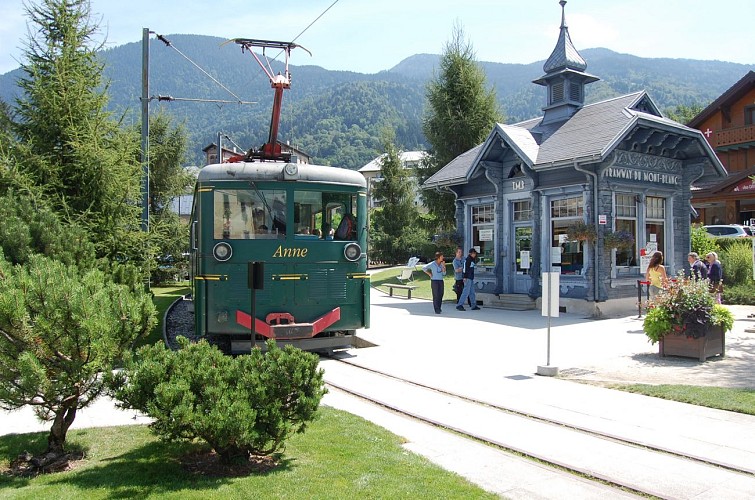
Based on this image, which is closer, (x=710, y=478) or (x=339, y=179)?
(x=710, y=478)

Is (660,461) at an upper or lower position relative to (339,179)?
lower

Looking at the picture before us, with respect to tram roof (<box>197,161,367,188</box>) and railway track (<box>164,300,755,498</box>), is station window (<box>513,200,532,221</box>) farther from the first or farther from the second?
railway track (<box>164,300,755,498</box>)

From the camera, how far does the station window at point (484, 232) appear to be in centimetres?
2044

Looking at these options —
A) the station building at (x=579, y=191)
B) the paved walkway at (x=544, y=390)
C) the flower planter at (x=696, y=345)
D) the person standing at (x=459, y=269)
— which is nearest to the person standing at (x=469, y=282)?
the person standing at (x=459, y=269)

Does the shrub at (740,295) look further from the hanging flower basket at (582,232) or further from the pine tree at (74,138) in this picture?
the pine tree at (74,138)

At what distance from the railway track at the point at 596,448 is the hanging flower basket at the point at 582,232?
32.8 feet

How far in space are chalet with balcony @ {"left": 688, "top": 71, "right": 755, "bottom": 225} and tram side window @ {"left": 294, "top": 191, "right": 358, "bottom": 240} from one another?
31.6 meters

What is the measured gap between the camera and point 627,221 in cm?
1812

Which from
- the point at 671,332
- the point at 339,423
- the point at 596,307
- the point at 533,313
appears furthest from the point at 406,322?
the point at 339,423

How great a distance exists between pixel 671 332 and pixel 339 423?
6610 mm

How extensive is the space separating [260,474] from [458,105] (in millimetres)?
29478

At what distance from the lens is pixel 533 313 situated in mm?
17844

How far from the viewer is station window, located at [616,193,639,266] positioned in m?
17.8

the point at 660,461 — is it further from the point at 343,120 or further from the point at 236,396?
the point at 343,120
